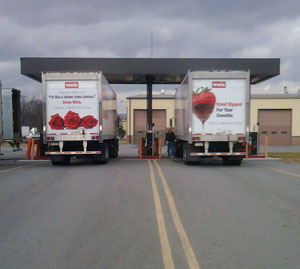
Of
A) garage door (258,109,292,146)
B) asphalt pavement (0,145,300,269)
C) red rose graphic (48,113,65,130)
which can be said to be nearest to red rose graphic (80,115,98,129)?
red rose graphic (48,113,65,130)

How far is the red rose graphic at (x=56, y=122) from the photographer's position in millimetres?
13805

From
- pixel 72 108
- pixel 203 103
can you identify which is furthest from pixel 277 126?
pixel 72 108

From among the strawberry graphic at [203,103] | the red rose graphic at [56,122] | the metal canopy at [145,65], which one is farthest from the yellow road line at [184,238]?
the metal canopy at [145,65]

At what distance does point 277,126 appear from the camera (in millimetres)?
39656

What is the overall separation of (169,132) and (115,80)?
608 centimetres

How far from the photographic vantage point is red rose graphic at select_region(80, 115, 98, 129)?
13.9m

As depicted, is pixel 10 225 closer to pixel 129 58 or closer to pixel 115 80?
pixel 129 58

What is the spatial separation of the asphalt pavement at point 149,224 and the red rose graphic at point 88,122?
435 centimetres

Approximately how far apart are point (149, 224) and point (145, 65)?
14.8 meters

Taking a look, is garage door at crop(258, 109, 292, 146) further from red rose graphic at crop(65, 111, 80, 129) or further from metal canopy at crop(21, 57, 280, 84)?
red rose graphic at crop(65, 111, 80, 129)

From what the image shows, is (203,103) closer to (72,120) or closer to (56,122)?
(72,120)

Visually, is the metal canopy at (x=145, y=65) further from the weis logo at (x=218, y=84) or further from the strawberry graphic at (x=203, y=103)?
the strawberry graphic at (x=203, y=103)

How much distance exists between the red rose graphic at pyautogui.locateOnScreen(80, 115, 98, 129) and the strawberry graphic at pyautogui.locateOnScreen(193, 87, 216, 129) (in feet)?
13.5

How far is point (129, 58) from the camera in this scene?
1911cm
